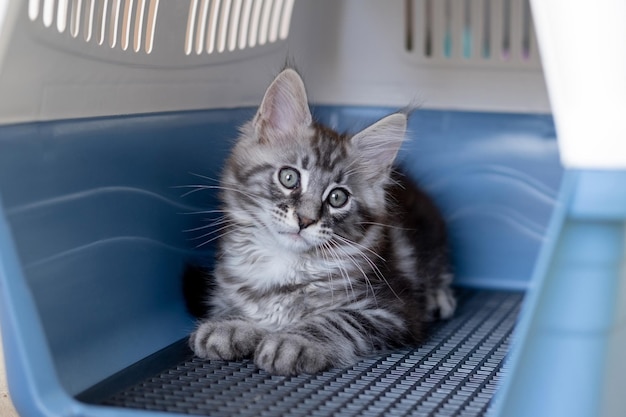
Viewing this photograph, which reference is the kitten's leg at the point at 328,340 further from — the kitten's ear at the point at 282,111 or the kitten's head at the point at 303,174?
the kitten's ear at the point at 282,111

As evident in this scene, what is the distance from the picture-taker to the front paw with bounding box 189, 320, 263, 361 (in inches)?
80.0

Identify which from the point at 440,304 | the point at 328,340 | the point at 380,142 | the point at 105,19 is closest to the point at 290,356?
the point at 328,340

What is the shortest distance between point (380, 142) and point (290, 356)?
63 centimetres

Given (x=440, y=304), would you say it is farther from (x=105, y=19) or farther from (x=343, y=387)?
(x=105, y=19)

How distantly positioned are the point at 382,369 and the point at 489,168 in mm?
1107

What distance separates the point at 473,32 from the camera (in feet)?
9.55

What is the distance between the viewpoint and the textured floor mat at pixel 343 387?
5.72ft

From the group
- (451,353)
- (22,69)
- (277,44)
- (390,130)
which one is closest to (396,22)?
(277,44)

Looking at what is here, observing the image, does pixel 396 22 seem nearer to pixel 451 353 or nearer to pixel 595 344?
pixel 451 353

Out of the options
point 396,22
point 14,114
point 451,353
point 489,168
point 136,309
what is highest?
point 396,22

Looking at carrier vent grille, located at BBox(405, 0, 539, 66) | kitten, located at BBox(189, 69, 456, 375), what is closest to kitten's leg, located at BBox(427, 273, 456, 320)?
kitten, located at BBox(189, 69, 456, 375)

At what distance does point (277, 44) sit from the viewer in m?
2.78

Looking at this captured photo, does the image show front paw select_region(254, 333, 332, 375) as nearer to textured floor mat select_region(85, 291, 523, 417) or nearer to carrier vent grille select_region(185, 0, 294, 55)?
textured floor mat select_region(85, 291, 523, 417)

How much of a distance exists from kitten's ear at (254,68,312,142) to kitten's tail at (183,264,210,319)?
1.29 ft
